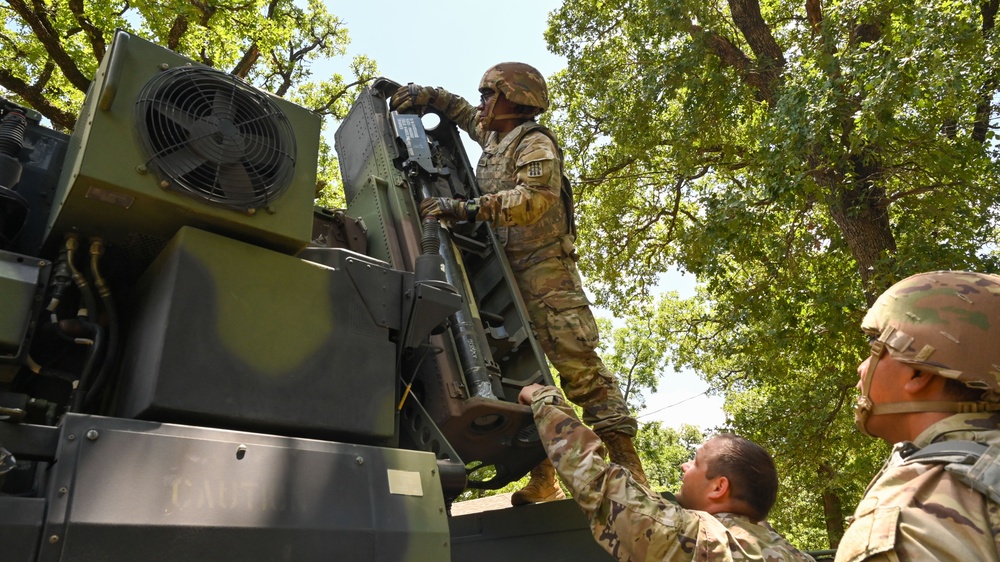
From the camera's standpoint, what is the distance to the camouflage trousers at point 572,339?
4395 mm

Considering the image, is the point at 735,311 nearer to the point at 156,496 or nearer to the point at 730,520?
the point at 730,520

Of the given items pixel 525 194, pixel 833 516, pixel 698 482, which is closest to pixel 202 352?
pixel 698 482

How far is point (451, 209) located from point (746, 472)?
2187mm

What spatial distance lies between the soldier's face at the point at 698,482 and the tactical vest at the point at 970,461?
119 cm

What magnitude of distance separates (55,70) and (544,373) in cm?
1347

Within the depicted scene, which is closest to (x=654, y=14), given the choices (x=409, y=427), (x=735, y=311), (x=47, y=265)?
(x=735, y=311)

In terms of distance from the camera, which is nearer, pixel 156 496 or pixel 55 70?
pixel 156 496

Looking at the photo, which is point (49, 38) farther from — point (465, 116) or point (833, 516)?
point (833, 516)

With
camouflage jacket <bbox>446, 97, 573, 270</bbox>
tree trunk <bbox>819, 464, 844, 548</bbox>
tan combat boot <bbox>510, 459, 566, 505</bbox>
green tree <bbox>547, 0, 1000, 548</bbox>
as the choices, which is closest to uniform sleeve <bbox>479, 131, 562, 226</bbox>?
camouflage jacket <bbox>446, 97, 573, 270</bbox>

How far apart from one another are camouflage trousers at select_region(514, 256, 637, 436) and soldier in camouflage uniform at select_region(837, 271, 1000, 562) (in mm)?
2199

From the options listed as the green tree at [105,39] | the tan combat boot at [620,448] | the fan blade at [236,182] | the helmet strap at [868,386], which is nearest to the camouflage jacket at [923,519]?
the helmet strap at [868,386]

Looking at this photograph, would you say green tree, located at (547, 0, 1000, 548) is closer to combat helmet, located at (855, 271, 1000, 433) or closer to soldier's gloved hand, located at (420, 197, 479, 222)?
soldier's gloved hand, located at (420, 197, 479, 222)

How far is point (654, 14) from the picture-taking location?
10195 mm

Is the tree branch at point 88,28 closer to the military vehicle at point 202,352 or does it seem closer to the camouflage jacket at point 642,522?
the military vehicle at point 202,352
